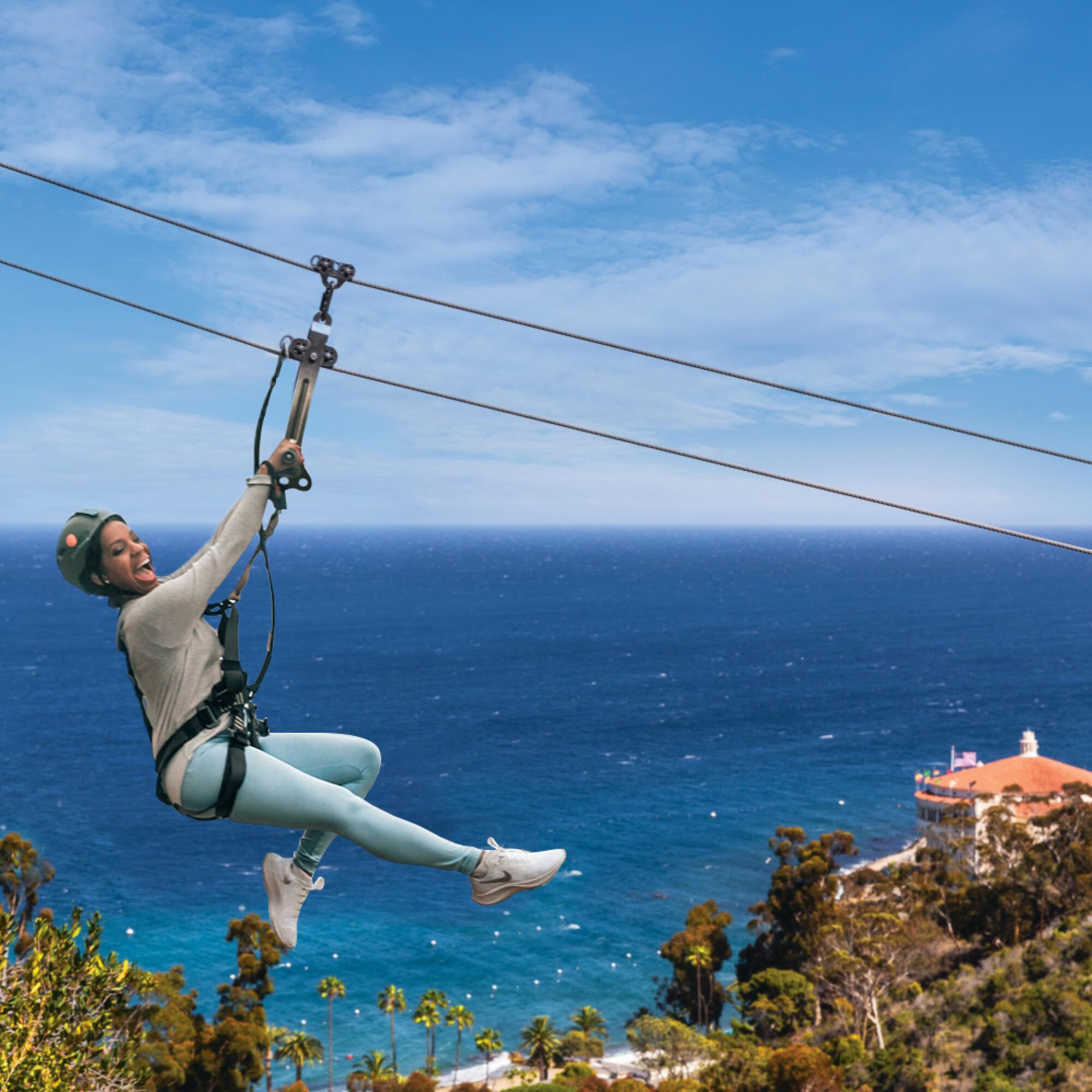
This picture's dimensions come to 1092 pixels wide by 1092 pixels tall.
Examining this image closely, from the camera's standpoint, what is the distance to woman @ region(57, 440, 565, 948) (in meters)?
5.45

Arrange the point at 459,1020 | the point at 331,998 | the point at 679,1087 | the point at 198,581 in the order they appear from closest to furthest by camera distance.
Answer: the point at 198,581 < the point at 679,1087 < the point at 459,1020 < the point at 331,998

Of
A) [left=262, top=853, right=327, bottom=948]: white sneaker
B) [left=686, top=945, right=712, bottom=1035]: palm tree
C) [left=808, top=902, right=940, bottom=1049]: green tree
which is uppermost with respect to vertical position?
[left=262, top=853, right=327, bottom=948]: white sneaker

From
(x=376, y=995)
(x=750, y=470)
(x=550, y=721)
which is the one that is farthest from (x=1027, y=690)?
(x=750, y=470)

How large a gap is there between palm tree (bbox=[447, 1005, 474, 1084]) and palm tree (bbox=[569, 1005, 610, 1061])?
5953 millimetres

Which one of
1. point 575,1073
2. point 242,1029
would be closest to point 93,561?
point 242,1029

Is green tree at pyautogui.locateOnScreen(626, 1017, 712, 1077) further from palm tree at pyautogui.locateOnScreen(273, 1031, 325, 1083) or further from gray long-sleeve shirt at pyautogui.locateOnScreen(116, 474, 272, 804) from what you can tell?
gray long-sleeve shirt at pyautogui.locateOnScreen(116, 474, 272, 804)

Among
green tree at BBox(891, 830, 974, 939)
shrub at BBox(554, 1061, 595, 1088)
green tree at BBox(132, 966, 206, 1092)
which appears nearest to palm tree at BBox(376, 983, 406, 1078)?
shrub at BBox(554, 1061, 595, 1088)

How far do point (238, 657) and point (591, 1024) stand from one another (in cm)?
5826

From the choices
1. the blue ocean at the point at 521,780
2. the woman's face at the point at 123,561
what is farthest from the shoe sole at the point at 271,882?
the blue ocean at the point at 521,780

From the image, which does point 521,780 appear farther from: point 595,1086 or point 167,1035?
point 167,1035

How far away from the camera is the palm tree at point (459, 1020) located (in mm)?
55594

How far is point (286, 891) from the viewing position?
6.38 metres

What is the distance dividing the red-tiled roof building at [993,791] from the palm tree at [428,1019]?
32930 millimetres

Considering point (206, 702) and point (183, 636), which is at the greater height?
point (183, 636)
